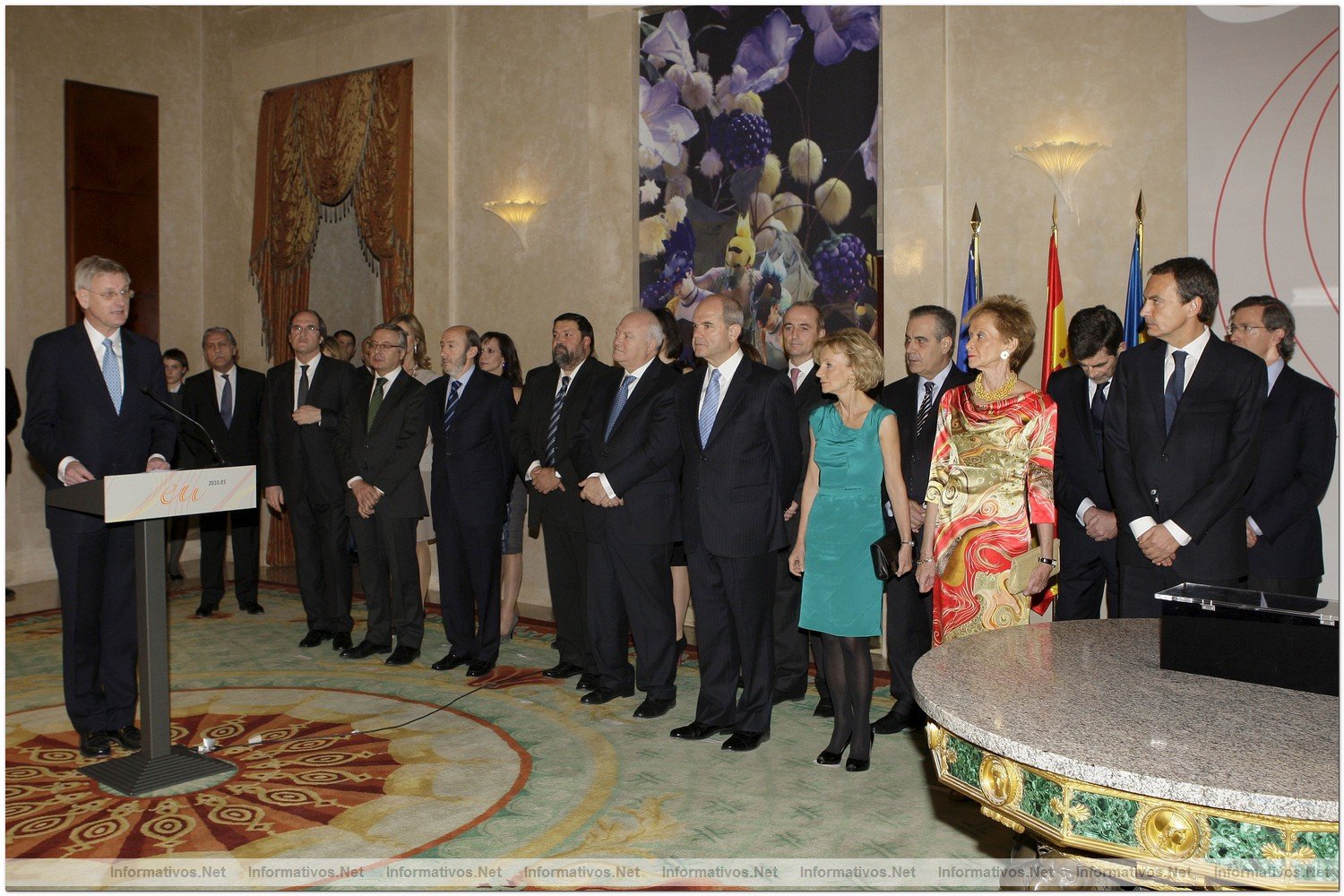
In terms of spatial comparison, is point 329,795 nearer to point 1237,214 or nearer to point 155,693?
point 155,693

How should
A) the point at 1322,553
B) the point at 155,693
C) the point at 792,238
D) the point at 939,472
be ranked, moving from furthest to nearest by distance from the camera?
the point at 792,238, the point at 1322,553, the point at 155,693, the point at 939,472

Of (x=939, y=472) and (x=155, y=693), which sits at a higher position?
(x=939, y=472)

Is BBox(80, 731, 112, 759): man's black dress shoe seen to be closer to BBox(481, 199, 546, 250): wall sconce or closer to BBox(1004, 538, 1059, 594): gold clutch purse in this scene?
BBox(1004, 538, 1059, 594): gold clutch purse

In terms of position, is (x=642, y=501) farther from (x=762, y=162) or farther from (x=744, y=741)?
(x=762, y=162)

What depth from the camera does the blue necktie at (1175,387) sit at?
3697 millimetres

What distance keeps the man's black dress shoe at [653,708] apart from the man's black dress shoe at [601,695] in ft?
0.85

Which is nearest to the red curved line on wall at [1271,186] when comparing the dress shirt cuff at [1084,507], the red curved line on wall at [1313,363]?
the red curved line on wall at [1313,363]

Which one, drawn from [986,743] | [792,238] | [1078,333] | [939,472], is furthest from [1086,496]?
[986,743]

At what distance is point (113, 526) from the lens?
4672mm

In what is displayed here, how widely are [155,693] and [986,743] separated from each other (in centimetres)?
352

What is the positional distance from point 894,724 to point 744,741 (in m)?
0.69

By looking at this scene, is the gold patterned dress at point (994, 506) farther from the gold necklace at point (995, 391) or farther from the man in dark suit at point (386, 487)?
the man in dark suit at point (386, 487)

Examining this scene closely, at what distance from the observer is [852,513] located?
14.0ft

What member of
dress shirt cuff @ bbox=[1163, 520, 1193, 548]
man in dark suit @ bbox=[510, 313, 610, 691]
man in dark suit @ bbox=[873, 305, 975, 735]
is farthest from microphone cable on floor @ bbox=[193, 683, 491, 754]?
dress shirt cuff @ bbox=[1163, 520, 1193, 548]
